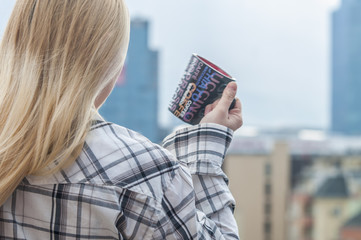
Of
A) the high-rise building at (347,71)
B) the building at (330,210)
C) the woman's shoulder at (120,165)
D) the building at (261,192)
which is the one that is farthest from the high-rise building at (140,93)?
the woman's shoulder at (120,165)

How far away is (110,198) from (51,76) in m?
0.11

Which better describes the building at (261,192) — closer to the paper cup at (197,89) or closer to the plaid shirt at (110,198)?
the paper cup at (197,89)

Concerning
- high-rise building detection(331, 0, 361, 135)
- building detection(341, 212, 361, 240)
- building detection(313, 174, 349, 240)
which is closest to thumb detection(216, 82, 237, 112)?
building detection(313, 174, 349, 240)

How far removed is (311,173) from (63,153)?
70.4 ft

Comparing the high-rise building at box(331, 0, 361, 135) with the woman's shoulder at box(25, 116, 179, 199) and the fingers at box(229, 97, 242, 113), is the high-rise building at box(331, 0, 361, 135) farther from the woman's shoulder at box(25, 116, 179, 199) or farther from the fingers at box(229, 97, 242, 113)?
the woman's shoulder at box(25, 116, 179, 199)

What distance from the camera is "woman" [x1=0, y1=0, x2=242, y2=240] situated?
1.21 feet

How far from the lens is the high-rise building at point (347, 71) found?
29672 millimetres

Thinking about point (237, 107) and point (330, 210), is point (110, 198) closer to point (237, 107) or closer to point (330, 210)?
point (237, 107)

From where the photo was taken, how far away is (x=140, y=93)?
A: 30.7 metres

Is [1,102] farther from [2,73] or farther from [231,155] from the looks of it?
[231,155]

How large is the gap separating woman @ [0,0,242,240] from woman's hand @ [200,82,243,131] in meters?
0.07

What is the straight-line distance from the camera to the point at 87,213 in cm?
37

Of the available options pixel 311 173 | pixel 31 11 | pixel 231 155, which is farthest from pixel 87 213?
pixel 311 173

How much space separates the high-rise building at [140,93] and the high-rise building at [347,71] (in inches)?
464
